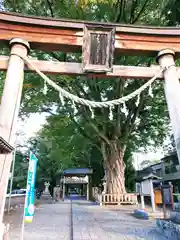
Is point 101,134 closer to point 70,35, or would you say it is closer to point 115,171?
point 115,171

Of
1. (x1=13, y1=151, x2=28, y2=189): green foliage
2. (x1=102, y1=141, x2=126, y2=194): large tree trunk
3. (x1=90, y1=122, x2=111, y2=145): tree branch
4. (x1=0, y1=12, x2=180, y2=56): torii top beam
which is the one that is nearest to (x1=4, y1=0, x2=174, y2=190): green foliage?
(x1=90, y1=122, x2=111, y2=145): tree branch

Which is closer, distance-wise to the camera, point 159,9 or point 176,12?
point 176,12

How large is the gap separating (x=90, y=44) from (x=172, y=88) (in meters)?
1.92

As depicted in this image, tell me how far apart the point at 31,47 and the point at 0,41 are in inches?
24.8

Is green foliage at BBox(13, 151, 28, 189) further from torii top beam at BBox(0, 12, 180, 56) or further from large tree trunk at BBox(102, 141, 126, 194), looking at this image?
torii top beam at BBox(0, 12, 180, 56)

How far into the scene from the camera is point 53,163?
24.0 m

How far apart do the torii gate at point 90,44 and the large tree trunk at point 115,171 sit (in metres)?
9.48

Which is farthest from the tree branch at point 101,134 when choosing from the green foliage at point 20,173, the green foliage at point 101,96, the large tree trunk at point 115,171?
the green foliage at point 20,173

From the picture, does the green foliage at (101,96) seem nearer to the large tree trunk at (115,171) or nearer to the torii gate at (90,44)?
the large tree trunk at (115,171)

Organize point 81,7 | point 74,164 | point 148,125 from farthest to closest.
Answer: point 74,164 → point 148,125 → point 81,7

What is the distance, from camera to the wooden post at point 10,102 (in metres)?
3.27

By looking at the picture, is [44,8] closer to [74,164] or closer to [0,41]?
[0,41]

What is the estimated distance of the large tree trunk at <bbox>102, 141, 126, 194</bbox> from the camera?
1307cm

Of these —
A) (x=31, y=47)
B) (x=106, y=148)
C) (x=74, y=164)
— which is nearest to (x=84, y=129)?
(x=106, y=148)
